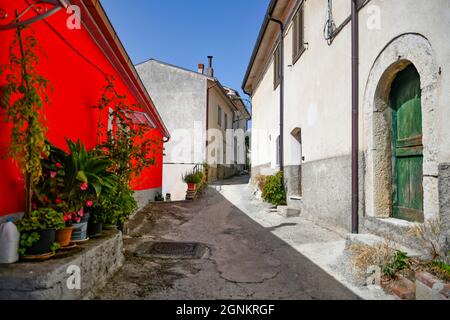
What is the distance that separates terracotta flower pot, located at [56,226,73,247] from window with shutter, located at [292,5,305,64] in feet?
21.3

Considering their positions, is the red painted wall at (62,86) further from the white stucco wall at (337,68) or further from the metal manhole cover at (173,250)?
the white stucco wall at (337,68)

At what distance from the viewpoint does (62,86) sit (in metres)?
3.58

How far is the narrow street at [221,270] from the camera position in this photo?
10.0ft

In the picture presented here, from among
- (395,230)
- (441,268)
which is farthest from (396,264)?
(395,230)

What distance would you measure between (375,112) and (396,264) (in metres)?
2.23

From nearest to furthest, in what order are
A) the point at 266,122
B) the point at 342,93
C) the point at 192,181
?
the point at 342,93
the point at 266,122
the point at 192,181

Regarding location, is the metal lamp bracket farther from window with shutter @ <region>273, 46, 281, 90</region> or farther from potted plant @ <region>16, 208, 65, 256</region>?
window with shutter @ <region>273, 46, 281, 90</region>

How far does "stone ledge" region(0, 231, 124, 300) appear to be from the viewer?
2121 mm

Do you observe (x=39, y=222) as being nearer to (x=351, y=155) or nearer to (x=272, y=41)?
(x=351, y=155)

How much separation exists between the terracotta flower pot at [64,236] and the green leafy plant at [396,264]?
3.05 meters

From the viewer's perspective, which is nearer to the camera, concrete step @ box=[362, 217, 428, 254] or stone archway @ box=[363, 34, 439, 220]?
stone archway @ box=[363, 34, 439, 220]

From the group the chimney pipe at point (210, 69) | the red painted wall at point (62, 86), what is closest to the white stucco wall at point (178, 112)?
the chimney pipe at point (210, 69)

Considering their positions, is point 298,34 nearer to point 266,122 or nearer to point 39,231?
point 266,122

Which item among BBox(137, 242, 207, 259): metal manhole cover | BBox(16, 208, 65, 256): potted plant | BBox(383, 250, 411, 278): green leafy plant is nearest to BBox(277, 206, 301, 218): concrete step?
BBox(137, 242, 207, 259): metal manhole cover
